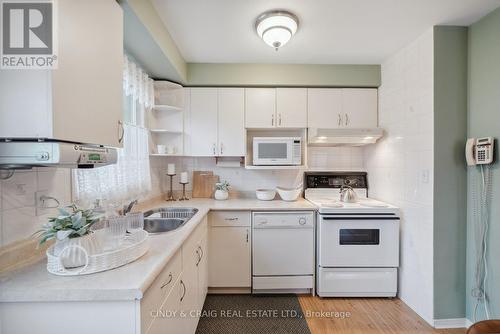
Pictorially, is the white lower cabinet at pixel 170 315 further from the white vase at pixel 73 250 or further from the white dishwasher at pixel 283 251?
the white dishwasher at pixel 283 251

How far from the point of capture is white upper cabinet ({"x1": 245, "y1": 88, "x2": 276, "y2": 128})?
8.69 feet

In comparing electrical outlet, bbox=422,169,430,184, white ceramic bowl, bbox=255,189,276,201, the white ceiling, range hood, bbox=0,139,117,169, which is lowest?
white ceramic bowl, bbox=255,189,276,201

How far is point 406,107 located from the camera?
7.18 ft

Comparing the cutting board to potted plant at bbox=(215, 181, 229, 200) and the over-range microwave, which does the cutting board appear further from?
the over-range microwave

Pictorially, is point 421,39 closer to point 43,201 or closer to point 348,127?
point 348,127

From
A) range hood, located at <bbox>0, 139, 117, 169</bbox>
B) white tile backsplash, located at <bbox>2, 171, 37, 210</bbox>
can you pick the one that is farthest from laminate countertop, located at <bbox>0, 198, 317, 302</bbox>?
range hood, located at <bbox>0, 139, 117, 169</bbox>

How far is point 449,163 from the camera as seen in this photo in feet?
6.12

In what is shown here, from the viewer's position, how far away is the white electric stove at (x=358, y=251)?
224 cm

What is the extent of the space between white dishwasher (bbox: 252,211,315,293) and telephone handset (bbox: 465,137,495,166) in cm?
131

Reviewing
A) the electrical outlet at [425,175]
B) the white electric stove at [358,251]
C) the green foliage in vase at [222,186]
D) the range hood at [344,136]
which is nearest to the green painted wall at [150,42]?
the green foliage in vase at [222,186]

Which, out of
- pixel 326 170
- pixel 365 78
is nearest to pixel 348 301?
pixel 326 170

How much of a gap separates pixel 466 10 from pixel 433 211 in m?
1.49

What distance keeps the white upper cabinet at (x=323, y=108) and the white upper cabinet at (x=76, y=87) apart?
1992mm

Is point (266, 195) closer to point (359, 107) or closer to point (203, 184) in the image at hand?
point (203, 184)
